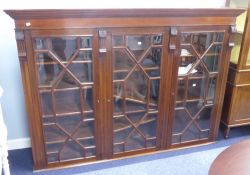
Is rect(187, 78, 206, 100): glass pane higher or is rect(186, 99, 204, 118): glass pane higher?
rect(187, 78, 206, 100): glass pane

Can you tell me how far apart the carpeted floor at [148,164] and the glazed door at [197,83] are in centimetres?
13

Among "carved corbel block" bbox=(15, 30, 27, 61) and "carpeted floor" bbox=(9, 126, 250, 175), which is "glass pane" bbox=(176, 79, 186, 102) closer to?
"carpeted floor" bbox=(9, 126, 250, 175)

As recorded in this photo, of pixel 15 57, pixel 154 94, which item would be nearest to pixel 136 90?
pixel 154 94

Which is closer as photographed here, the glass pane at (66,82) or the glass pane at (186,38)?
the glass pane at (66,82)

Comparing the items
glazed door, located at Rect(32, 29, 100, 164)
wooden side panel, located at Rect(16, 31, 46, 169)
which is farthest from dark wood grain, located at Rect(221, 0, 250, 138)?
wooden side panel, located at Rect(16, 31, 46, 169)

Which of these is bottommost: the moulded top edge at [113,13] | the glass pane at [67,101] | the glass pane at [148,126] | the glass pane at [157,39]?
the glass pane at [148,126]

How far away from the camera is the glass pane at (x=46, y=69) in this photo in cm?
172

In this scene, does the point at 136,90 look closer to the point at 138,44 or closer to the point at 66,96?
the point at 138,44

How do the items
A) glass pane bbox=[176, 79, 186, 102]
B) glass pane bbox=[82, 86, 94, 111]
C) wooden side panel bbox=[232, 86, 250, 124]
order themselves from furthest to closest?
wooden side panel bbox=[232, 86, 250, 124], glass pane bbox=[176, 79, 186, 102], glass pane bbox=[82, 86, 94, 111]

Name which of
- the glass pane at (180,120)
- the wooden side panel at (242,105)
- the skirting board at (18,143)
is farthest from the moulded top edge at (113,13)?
the skirting board at (18,143)

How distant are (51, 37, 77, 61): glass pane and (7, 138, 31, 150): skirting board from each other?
1009 millimetres

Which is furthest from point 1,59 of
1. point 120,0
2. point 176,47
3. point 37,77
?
point 176,47

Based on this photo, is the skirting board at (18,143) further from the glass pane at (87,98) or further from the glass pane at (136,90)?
the glass pane at (136,90)

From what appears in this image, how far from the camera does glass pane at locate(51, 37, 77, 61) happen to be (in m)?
1.70
